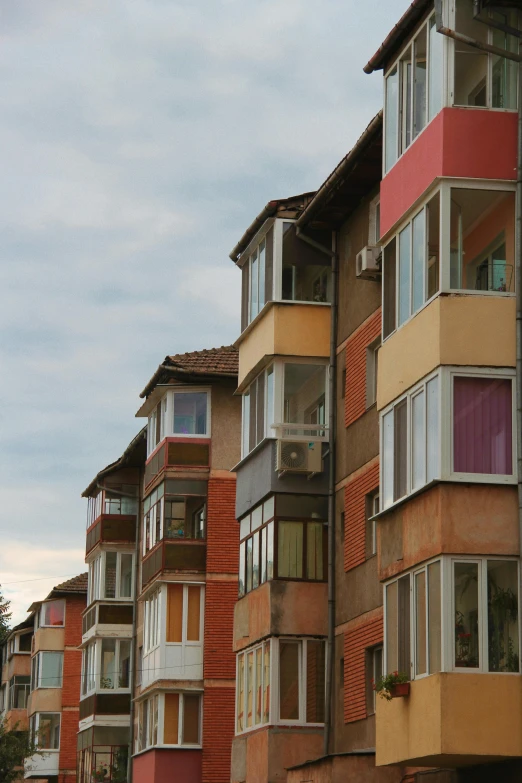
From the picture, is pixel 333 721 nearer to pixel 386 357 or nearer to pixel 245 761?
pixel 245 761

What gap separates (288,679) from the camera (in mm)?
29312

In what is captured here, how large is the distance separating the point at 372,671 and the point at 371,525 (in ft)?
8.75

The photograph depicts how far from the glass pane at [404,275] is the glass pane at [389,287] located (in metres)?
0.45

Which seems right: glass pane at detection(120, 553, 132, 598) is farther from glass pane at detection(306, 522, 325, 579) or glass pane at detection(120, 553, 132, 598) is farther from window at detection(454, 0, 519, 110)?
window at detection(454, 0, 519, 110)

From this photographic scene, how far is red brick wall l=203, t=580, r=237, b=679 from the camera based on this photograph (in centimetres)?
3959

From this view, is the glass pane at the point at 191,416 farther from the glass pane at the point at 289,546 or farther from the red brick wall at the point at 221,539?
the glass pane at the point at 289,546

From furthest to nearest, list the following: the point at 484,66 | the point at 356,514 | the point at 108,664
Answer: the point at 108,664, the point at 356,514, the point at 484,66

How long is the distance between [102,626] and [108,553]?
7.90 feet

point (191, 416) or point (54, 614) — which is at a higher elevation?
point (191, 416)

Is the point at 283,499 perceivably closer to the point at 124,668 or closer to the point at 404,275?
the point at 404,275

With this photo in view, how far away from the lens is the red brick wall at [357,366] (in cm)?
2782

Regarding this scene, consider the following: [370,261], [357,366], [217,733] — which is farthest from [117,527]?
[370,261]

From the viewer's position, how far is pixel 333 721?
92.3 ft

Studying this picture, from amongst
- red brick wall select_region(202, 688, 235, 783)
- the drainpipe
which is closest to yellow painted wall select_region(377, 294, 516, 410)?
the drainpipe
